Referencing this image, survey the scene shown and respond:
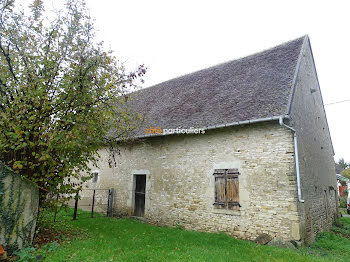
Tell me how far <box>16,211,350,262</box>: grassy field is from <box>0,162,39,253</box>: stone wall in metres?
0.45

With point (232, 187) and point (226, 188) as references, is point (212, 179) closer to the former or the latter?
point (226, 188)

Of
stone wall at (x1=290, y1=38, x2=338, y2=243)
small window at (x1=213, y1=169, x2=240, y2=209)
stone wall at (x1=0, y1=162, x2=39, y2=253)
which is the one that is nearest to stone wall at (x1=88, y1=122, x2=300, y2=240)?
small window at (x1=213, y1=169, x2=240, y2=209)

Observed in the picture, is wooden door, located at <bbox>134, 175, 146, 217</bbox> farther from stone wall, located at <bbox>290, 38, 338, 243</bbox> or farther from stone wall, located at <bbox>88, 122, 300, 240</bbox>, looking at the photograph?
stone wall, located at <bbox>290, 38, 338, 243</bbox>

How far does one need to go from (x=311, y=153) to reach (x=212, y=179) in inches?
144

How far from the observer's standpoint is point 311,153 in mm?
7992

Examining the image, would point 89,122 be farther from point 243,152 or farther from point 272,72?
point 272,72

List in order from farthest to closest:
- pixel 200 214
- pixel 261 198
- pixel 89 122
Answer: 1. pixel 200 214
2. pixel 261 198
3. pixel 89 122

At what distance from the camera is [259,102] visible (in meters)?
7.14

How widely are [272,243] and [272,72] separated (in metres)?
5.64

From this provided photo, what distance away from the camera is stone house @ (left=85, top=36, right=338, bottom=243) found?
622cm

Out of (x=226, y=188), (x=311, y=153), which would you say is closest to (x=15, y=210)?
(x=226, y=188)

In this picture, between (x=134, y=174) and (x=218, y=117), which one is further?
(x=134, y=174)

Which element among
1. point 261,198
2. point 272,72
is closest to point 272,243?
point 261,198

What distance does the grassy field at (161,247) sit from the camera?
4.46m
